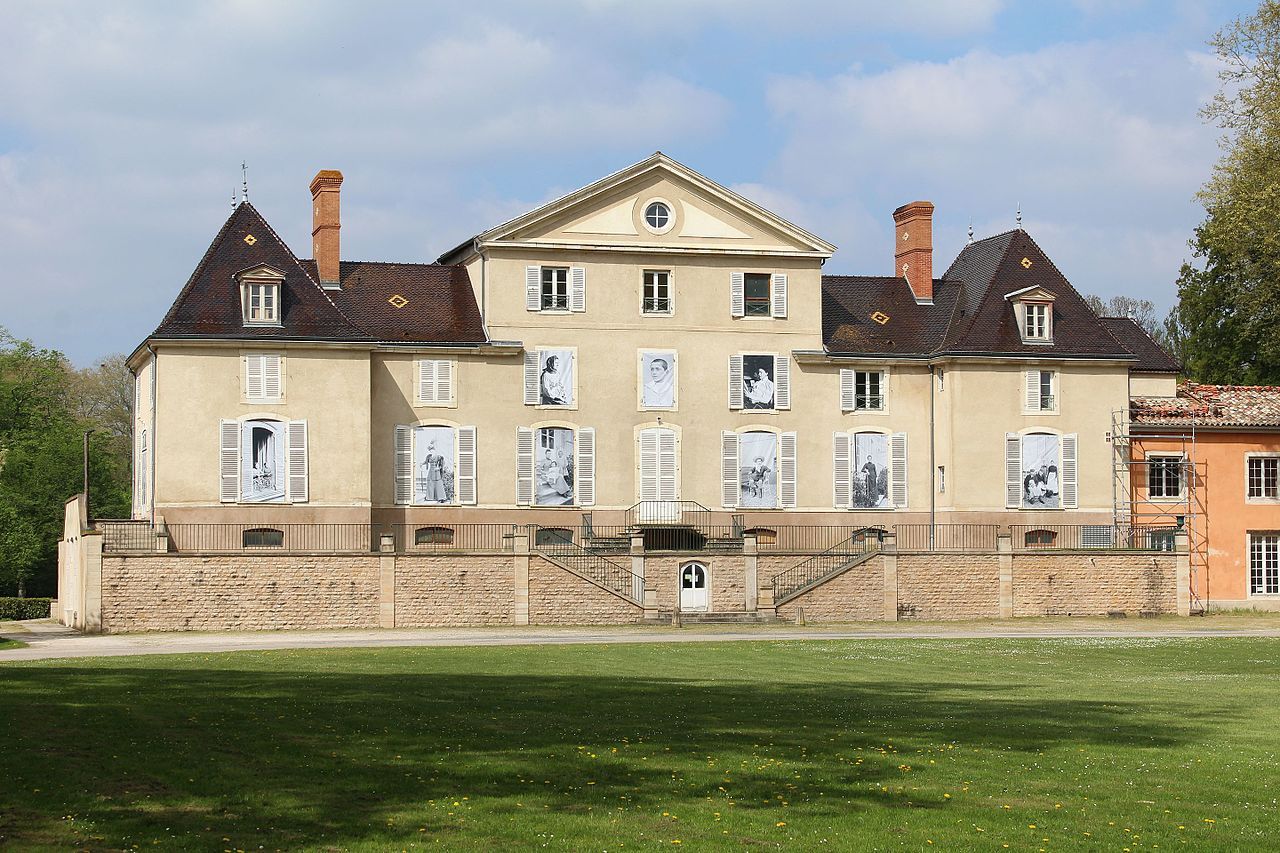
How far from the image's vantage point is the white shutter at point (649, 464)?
47.7 meters

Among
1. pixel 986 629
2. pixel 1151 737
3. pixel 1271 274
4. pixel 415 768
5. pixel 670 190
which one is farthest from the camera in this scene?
pixel 1271 274

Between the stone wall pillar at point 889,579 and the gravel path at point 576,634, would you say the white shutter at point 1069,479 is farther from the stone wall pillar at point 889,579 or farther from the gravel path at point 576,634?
the stone wall pillar at point 889,579

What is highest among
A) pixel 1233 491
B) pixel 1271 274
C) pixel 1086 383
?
pixel 1271 274

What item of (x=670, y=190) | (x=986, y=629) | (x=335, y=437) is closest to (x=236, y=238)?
(x=335, y=437)

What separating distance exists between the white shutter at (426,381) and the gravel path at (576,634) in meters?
7.78

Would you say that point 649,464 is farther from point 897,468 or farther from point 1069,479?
point 1069,479

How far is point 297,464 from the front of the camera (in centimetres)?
4438

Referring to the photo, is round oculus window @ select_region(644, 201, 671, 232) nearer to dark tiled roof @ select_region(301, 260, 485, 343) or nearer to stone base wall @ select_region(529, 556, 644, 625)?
dark tiled roof @ select_region(301, 260, 485, 343)

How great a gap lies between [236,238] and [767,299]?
611 inches

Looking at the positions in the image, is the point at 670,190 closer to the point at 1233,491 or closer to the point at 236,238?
the point at 236,238

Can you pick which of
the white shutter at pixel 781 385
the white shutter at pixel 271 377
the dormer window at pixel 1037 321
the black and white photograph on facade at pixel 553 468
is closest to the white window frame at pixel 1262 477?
the dormer window at pixel 1037 321

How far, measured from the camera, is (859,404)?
4941 centimetres

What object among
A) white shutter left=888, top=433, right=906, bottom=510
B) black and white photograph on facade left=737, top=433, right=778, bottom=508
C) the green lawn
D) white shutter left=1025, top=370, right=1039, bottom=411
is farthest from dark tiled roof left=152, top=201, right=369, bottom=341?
the green lawn

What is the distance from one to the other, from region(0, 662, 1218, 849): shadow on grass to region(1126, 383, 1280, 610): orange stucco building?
29684 mm
